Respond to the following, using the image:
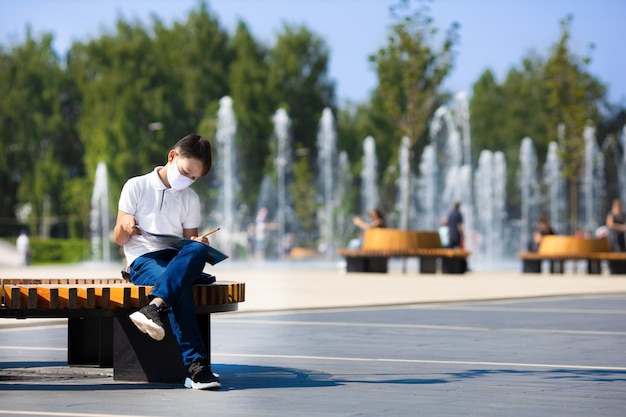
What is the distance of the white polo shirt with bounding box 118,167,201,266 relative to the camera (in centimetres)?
816

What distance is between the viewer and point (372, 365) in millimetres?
9234

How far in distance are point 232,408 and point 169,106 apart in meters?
66.9

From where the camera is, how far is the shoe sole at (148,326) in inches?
299

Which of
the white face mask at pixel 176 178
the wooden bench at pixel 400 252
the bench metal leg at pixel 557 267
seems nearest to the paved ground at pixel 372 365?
the white face mask at pixel 176 178

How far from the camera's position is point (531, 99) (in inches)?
3610

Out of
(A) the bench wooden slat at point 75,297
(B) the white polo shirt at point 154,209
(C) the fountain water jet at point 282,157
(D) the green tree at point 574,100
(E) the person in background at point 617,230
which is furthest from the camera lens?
(C) the fountain water jet at point 282,157

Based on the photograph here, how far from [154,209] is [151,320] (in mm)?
866

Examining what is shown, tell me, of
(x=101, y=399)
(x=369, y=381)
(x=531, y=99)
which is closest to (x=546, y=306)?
(x=369, y=381)

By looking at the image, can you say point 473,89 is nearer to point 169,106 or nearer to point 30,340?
point 169,106

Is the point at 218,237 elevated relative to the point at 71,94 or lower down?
lower down

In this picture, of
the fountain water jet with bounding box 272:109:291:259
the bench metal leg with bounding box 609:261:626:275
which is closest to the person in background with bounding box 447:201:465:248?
the bench metal leg with bounding box 609:261:626:275

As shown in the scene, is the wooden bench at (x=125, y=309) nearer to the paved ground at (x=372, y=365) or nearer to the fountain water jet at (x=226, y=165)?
the paved ground at (x=372, y=365)

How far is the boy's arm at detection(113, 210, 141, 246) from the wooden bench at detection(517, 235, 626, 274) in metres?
23.1

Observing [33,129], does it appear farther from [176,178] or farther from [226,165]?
[176,178]
